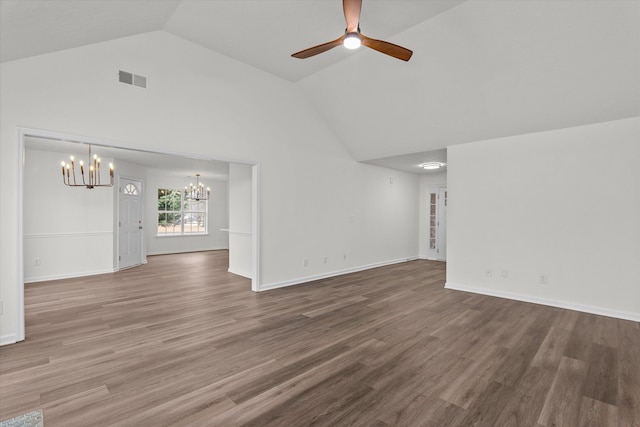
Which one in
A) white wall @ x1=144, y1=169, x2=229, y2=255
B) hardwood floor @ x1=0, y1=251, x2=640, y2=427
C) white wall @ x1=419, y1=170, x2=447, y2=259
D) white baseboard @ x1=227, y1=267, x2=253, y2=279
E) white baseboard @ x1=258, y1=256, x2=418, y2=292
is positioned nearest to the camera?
hardwood floor @ x1=0, y1=251, x2=640, y2=427

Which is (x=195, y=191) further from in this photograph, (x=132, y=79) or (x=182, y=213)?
(x=132, y=79)

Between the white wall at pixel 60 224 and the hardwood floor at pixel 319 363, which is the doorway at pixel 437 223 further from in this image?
the white wall at pixel 60 224

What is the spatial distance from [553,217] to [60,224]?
890 centimetres

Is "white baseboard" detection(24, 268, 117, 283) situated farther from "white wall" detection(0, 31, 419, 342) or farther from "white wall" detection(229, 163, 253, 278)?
"white wall" detection(0, 31, 419, 342)

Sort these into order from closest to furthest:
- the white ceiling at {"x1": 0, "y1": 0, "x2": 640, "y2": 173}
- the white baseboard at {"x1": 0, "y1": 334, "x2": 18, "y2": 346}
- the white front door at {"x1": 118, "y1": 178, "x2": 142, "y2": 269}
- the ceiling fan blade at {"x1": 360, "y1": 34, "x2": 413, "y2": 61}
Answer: the ceiling fan blade at {"x1": 360, "y1": 34, "x2": 413, "y2": 61} < the white ceiling at {"x1": 0, "y1": 0, "x2": 640, "y2": 173} < the white baseboard at {"x1": 0, "y1": 334, "x2": 18, "y2": 346} < the white front door at {"x1": 118, "y1": 178, "x2": 142, "y2": 269}

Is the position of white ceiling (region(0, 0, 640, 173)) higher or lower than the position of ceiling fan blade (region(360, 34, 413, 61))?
higher

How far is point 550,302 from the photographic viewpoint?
4.39 metres

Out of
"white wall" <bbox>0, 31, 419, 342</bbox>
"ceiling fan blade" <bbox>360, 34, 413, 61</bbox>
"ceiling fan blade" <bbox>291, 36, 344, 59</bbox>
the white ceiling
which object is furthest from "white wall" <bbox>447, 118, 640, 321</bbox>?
"ceiling fan blade" <bbox>291, 36, 344, 59</bbox>

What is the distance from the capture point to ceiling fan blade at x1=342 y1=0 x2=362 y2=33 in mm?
2401

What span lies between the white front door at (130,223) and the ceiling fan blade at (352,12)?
6971 millimetres

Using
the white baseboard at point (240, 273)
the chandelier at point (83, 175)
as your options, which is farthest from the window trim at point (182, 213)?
the white baseboard at point (240, 273)

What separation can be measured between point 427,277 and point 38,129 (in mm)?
6369

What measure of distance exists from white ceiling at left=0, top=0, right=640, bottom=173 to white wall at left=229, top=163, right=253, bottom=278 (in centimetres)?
225

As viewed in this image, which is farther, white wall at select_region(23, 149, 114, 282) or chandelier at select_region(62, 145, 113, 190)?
chandelier at select_region(62, 145, 113, 190)
